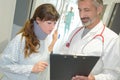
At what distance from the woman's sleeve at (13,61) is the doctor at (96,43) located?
1.27ft

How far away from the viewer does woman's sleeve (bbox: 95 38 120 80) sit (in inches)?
58.7

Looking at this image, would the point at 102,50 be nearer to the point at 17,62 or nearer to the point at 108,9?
the point at 17,62

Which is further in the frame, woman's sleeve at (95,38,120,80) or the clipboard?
woman's sleeve at (95,38,120,80)

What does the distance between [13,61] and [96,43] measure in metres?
0.61

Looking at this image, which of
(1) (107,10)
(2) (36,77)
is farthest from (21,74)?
(1) (107,10)

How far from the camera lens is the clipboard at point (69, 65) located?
1.28m

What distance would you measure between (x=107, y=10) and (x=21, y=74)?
146cm

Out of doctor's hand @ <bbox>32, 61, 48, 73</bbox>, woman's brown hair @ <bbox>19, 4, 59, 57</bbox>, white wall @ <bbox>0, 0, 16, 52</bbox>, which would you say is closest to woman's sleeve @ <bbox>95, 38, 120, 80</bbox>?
doctor's hand @ <bbox>32, 61, 48, 73</bbox>

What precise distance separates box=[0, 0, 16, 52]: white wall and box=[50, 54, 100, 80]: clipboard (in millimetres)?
919

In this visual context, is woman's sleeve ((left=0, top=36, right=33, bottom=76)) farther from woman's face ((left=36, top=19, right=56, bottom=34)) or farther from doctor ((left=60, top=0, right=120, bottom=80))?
doctor ((left=60, top=0, right=120, bottom=80))

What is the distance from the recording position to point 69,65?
1.33 m

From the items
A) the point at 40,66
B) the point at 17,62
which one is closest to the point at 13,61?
the point at 17,62

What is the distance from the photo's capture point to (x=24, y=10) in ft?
7.97

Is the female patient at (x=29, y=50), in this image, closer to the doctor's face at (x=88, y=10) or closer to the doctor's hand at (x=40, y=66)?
the doctor's hand at (x=40, y=66)
